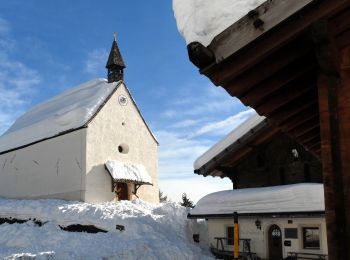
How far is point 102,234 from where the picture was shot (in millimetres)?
19281

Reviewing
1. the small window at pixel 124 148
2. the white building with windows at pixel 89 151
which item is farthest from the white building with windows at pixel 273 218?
the small window at pixel 124 148

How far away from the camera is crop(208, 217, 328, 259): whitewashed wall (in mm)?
15398

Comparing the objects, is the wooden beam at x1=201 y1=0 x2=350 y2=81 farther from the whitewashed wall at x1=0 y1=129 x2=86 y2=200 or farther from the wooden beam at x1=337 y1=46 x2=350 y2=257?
the whitewashed wall at x1=0 y1=129 x2=86 y2=200

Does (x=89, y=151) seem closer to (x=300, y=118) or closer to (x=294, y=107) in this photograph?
(x=300, y=118)

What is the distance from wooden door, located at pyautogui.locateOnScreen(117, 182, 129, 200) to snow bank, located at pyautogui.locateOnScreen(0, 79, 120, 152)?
183 inches

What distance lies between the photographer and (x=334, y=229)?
3207 millimetres

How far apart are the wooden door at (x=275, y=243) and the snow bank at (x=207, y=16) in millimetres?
14923

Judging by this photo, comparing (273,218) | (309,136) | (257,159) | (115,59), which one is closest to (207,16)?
(309,136)

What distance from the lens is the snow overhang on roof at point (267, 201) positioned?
49.1 feet

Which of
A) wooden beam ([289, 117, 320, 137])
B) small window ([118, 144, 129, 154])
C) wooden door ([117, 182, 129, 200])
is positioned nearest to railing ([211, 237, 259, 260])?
wooden door ([117, 182, 129, 200])

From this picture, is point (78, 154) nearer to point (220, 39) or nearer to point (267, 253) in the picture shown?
point (267, 253)

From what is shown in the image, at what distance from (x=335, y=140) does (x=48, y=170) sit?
24925 millimetres

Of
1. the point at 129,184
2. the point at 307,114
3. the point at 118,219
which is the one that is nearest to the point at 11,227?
the point at 118,219

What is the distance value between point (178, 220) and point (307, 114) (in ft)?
60.0
